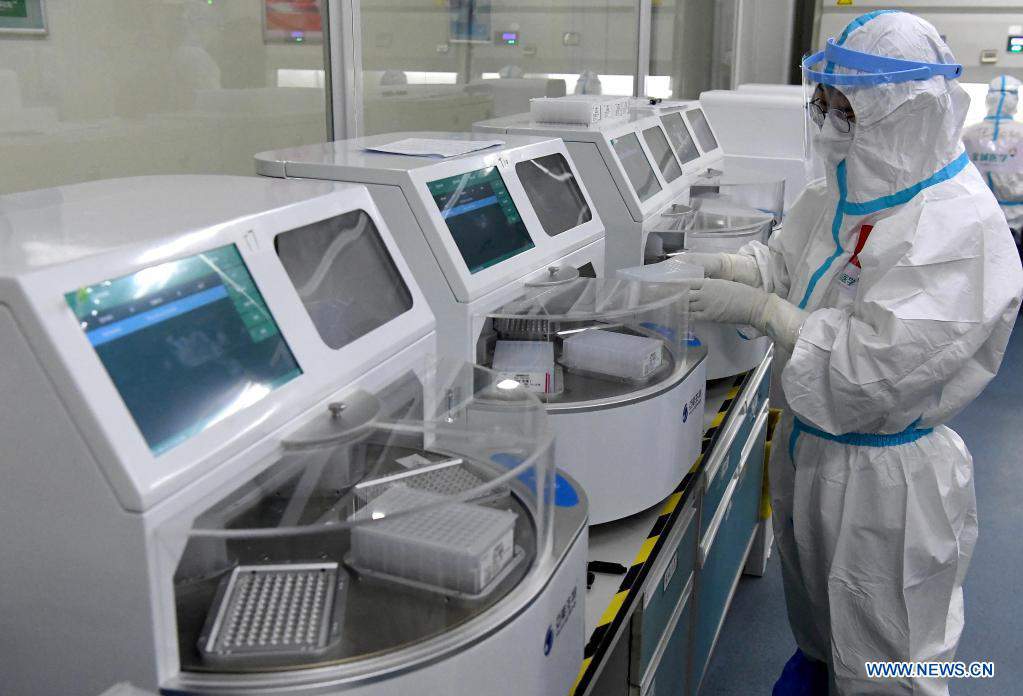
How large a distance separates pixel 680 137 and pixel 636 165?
664mm

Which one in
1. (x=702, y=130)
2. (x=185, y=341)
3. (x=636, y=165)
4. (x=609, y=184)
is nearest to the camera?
(x=185, y=341)

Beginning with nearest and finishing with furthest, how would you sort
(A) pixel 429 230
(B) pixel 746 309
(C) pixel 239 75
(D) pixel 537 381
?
(A) pixel 429 230, (D) pixel 537 381, (C) pixel 239 75, (B) pixel 746 309

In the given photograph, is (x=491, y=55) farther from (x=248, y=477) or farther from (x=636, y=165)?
(x=248, y=477)

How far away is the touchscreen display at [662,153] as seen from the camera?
Result: 250cm

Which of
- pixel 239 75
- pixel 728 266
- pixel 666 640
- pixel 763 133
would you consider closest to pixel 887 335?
pixel 728 266

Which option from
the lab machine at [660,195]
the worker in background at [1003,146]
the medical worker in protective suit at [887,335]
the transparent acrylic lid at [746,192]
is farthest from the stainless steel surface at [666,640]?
the worker in background at [1003,146]

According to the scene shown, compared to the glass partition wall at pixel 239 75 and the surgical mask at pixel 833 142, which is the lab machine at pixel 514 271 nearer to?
the glass partition wall at pixel 239 75

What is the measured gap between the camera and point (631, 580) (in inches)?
56.9

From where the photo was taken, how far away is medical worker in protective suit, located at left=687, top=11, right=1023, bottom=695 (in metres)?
1.66

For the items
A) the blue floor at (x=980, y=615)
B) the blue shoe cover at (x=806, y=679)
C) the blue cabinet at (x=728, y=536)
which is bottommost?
the blue floor at (x=980, y=615)

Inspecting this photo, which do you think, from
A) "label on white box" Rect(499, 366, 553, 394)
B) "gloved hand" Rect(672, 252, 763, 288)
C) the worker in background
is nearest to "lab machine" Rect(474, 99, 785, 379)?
"gloved hand" Rect(672, 252, 763, 288)

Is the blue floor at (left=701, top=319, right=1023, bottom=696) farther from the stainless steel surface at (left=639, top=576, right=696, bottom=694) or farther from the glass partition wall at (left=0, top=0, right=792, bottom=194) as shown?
the glass partition wall at (left=0, top=0, right=792, bottom=194)

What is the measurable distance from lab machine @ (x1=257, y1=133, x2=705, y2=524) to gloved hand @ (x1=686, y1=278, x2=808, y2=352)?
0.58 feet

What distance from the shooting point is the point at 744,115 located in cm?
384
